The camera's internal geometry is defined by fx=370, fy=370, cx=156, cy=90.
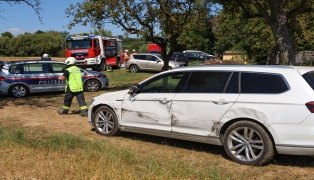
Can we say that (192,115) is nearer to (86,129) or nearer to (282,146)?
(282,146)

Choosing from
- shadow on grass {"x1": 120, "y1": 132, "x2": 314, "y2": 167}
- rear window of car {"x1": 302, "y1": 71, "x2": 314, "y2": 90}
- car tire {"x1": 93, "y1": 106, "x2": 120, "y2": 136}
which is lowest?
shadow on grass {"x1": 120, "y1": 132, "x2": 314, "y2": 167}

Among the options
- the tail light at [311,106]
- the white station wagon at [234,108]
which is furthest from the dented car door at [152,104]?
the tail light at [311,106]

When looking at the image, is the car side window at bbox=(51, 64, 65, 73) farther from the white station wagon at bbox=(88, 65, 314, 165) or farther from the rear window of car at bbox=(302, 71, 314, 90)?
the rear window of car at bbox=(302, 71, 314, 90)

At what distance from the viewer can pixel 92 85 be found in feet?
52.1

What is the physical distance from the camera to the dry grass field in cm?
480

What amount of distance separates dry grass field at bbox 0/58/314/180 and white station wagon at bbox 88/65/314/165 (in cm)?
31

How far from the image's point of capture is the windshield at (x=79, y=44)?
2772 centimetres

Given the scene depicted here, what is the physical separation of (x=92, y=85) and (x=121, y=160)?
425 inches

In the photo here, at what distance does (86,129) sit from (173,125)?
108 inches

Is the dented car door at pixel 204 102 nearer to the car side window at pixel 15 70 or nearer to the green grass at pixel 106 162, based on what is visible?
the green grass at pixel 106 162

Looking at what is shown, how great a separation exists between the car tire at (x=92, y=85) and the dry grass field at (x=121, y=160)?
7.46 meters

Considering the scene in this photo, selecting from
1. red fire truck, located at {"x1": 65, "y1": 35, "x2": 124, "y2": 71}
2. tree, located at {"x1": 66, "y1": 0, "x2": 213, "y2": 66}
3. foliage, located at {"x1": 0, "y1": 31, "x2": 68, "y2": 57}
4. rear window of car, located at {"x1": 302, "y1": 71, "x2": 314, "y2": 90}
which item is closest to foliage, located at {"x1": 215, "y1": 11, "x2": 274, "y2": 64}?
tree, located at {"x1": 66, "y1": 0, "x2": 213, "y2": 66}

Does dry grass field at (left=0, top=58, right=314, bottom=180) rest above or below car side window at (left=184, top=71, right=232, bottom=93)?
below

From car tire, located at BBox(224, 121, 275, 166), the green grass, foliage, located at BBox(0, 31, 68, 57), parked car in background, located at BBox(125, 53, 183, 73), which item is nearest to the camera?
the green grass
